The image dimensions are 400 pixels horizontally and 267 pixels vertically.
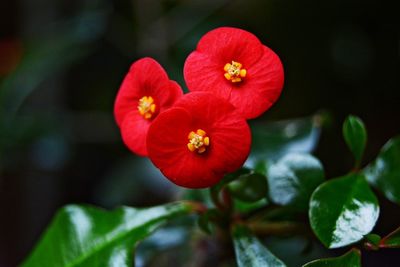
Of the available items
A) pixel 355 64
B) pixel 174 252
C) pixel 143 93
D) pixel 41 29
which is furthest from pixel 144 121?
pixel 41 29

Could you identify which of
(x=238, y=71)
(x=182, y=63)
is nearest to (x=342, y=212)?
(x=238, y=71)

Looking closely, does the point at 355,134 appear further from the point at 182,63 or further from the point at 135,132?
the point at 182,63

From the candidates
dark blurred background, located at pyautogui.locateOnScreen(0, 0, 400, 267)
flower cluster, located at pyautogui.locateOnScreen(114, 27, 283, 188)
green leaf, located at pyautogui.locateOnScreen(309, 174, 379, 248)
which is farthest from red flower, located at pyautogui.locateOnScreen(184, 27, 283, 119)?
dark blurred background, located at pyautogui.locateOnScreen(0, 0, 400, 267)

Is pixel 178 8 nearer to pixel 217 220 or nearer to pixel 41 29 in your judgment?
pixel 41 29

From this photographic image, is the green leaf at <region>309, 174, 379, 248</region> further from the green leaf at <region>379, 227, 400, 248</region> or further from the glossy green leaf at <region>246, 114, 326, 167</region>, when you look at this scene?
the glossy green leaf at <region>246, 114, 326, 167</region>

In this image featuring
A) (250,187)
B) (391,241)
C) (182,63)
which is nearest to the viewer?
(391,241)

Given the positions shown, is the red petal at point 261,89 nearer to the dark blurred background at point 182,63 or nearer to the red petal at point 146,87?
the red petal at point 146,87
